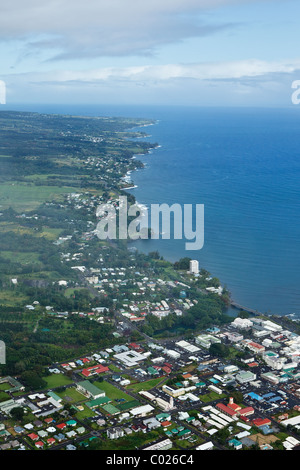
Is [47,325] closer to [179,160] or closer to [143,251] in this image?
[143,251]

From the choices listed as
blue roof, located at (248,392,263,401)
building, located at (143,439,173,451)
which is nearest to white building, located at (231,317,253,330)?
blue roof, located at (248,392,263,401)

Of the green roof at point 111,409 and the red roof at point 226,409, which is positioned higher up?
the red roof at point 226,409

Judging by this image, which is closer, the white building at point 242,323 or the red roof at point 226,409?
the red roof at point 226,409

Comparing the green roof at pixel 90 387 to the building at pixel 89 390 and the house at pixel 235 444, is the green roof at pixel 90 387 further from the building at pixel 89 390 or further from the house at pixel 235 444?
the house at pixel 235 444

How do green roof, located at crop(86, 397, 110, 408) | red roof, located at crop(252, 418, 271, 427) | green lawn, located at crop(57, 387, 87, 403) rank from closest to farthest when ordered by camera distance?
red roof, located at crop(252, 418, 271, 427) < green roof, located at crop(86, 397, 110, 408) < green lawn, located at crop(57, 387, 87, 403)

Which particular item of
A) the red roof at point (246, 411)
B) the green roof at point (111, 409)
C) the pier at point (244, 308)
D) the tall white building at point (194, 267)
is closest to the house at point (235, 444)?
the red roof at point (246, 411)

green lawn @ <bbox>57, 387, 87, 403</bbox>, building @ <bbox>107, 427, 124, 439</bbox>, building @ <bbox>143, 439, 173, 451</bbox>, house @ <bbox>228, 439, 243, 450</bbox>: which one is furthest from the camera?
green lawn @ <bbox>57, 387, 87, 403</bbox>

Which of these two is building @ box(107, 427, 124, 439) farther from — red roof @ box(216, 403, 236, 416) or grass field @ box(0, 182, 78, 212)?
grass field @ box(0, 182, 78, 212)
